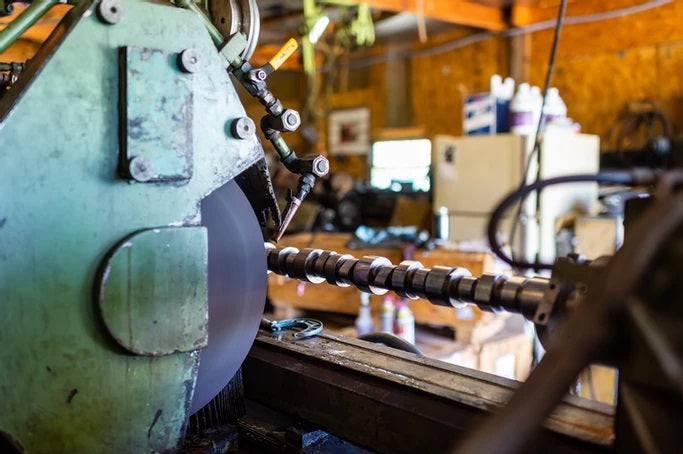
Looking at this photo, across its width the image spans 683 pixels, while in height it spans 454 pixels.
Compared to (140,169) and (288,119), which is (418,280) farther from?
(140,169)

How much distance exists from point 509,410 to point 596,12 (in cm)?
425

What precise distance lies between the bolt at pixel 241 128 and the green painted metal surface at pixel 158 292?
0.14 meters

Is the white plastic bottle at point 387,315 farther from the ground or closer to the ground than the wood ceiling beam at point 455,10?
closer to the ground

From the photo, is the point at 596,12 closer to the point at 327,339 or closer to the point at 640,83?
the point at 640,83

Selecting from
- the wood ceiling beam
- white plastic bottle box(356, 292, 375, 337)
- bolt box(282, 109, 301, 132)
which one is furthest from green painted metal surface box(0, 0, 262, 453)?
the wood ceiling beam

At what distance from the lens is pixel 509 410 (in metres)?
0.50

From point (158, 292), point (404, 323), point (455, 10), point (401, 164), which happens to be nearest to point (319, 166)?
point (158, 292)

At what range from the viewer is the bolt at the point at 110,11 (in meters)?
0.77

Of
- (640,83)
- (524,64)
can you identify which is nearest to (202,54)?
(640,83)

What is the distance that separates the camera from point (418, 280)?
0.93 m

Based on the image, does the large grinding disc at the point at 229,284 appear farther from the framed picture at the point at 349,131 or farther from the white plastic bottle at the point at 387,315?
the framed picture at the point at 349,131

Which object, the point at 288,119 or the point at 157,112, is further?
the point at 288,119

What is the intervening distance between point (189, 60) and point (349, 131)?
17.0ft

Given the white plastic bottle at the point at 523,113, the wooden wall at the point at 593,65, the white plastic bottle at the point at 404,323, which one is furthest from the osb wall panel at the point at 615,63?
the white plastic bottle at the point at 404,323
